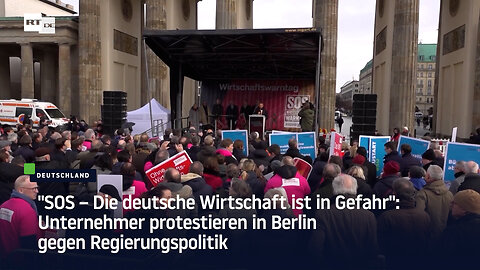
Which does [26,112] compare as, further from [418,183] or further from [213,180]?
[418,183]

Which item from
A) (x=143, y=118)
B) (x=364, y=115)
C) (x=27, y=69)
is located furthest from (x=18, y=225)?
(x=27, y=69)

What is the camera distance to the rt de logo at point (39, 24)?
31294 millimetres

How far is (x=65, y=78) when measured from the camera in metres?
31.4

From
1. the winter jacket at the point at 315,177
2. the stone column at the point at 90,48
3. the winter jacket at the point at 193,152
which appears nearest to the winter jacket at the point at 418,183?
the winter jacket at the point at 315,177

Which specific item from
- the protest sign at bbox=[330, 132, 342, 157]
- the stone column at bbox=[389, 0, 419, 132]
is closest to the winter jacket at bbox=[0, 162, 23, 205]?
the protest sign at bbox=[330, 132, 342, 157]

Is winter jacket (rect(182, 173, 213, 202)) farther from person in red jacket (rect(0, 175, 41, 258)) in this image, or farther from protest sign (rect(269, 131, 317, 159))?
protest sign (rect(269, 131, 317, 159))

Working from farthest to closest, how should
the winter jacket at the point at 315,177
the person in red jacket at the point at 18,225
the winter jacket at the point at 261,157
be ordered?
the winter jacket at the point at 261,157 → the winter jacket at the point at 315,177 → the person in red jacket at the point at 18,225

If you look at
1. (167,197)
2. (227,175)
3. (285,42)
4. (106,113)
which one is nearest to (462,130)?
(285,42)

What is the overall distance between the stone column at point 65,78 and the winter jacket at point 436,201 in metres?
29.9

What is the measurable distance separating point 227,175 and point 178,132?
5.07 metres

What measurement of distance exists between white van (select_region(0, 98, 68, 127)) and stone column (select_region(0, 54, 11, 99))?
A: 13.6 meters

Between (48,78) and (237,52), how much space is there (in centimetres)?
2690

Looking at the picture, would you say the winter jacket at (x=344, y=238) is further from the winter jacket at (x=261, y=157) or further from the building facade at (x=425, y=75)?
the building facade at (x=425, y=75)

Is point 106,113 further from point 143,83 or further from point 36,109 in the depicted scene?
point 143,83
